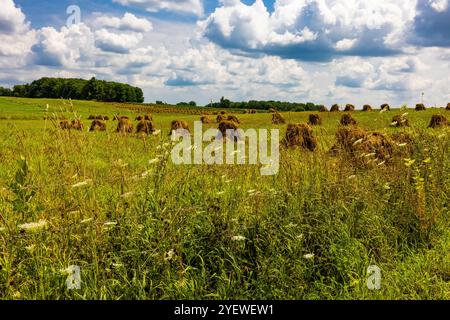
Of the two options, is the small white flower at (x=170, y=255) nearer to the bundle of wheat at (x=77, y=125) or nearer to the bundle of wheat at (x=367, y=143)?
the bundle of wheat at (x=77, y=125)

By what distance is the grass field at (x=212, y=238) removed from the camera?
454 cm

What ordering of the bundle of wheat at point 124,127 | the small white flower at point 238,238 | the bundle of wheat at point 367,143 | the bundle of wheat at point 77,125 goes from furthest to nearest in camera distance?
1. the bundle of wheat at point 367,143
2. the bundle of wheat at point 124,127
3. the bundle of wheat at point 77,125
4. the small white flower at point 238,238

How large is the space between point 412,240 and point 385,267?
116 cm

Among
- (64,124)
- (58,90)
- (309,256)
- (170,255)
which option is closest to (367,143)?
(309,256)

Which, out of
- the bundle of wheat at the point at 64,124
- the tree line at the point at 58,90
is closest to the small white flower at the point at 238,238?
the bundle of wheat at the point at 64,124

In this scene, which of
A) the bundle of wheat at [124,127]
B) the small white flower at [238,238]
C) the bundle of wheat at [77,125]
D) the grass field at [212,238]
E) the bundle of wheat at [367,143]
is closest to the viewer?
the grass field at [212,238]

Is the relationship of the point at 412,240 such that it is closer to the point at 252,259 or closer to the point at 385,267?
the point at 385,267

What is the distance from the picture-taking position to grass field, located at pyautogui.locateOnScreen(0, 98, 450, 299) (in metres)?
4.54

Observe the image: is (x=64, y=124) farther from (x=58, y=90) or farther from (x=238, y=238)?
(x=58, y=90)

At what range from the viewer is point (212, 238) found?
5.20 m

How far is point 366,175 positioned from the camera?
7289 millimetres

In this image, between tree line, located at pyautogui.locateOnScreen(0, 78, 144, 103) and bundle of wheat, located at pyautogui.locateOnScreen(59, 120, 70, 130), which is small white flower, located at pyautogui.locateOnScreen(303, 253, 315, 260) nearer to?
bundle of wheat, located at pyautogui.locateOnScreen(59, 120, 70, 130)

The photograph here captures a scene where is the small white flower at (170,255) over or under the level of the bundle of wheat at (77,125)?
under

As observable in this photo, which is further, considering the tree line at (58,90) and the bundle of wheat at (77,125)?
the tree line at (58,90)
